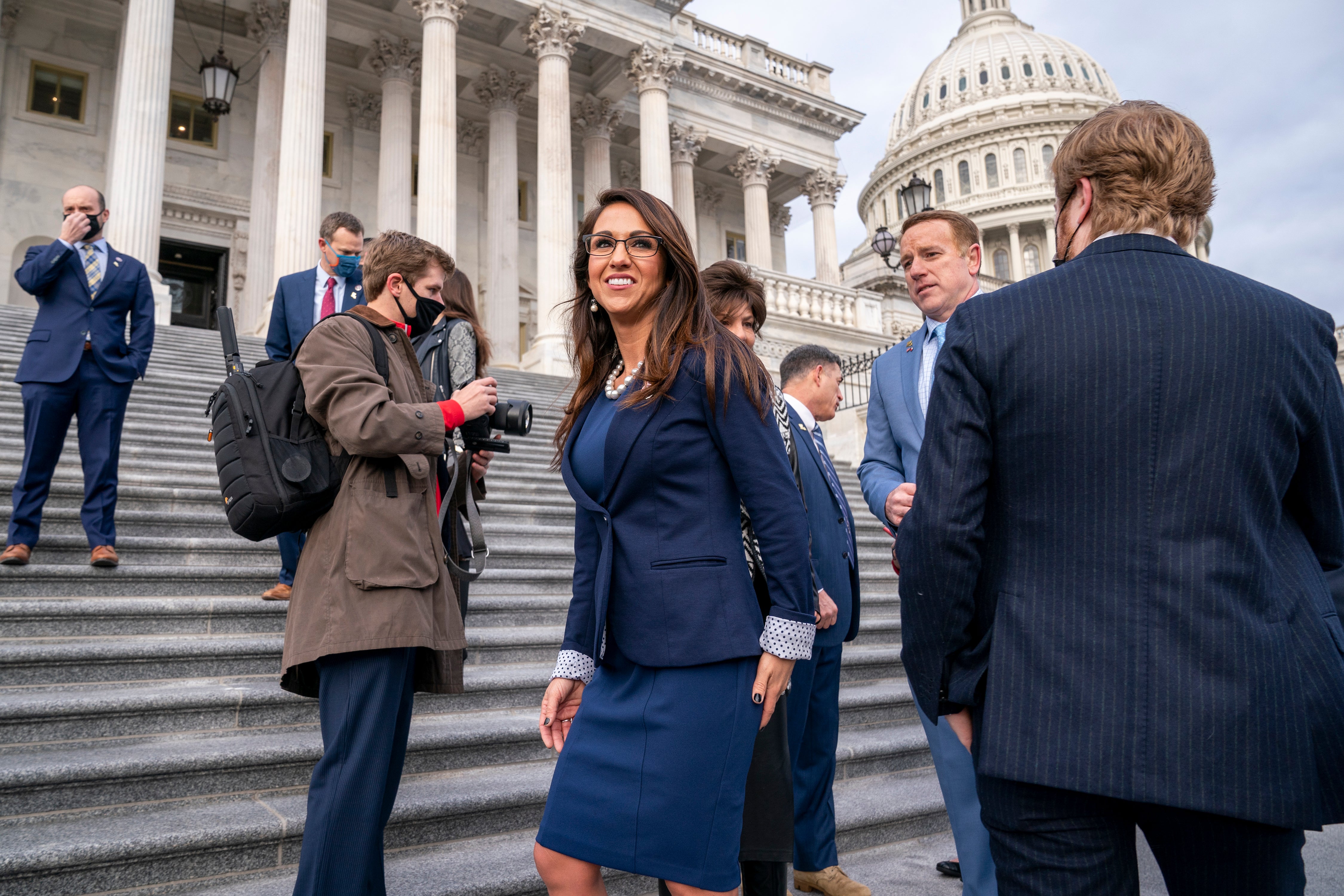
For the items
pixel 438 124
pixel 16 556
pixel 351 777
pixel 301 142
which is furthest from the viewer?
pixel 438 124

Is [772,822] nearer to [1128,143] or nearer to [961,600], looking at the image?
[961,600]

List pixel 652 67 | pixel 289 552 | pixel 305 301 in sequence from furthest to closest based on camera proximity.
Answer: pixel 652 67, pixel 305 301, pixel 289 552

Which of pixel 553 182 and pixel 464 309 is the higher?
pixel 553 182

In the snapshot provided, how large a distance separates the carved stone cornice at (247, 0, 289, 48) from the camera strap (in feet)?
64.4

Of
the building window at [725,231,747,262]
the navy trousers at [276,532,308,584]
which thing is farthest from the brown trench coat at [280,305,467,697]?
the building window at [725,231,747,262]

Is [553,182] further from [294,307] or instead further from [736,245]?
[294,307]

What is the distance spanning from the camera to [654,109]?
21062 millimetres

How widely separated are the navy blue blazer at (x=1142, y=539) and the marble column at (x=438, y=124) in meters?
16.5

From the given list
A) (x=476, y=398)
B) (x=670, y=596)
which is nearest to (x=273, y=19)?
(x=476, y=398)

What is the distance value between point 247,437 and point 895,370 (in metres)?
2.46

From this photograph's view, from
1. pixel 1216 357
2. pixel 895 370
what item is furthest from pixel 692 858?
pixel 895 370

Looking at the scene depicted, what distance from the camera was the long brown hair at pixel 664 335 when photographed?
6.73 feet

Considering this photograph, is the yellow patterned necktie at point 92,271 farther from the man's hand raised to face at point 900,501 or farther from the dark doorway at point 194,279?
the dark doorway at point 194,279

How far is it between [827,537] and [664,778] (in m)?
1.72
